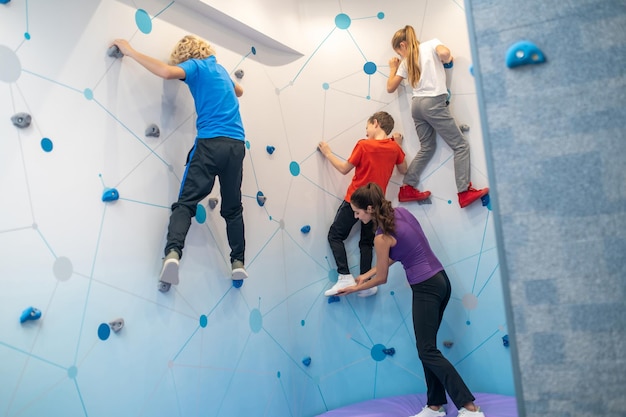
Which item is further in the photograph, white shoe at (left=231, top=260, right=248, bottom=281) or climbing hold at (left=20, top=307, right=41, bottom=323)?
white shoe at (left=231, top=260, right=248, bottom=281)

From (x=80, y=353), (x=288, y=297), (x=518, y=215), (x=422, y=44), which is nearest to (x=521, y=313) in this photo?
(x=518, y=215)

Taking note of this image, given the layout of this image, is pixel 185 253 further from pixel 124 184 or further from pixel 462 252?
pixel 462 252

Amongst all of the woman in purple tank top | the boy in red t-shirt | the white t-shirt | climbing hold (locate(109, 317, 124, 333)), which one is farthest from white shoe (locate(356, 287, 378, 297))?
climbing hold (locate(109, 317, 124, 333))

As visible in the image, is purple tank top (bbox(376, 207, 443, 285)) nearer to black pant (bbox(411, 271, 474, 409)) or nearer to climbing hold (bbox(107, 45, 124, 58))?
black pant (bbox(411, 271, 474, 409))

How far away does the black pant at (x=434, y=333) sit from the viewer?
319 centimetres

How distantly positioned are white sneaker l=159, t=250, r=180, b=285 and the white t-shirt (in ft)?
7.31

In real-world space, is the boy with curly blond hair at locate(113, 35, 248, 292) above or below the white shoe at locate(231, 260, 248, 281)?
above

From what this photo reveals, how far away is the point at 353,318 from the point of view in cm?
407

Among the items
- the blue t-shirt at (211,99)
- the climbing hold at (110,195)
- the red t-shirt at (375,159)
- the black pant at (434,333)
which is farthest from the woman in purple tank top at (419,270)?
the climbing hold at (110,195)

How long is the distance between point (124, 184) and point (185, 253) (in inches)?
21.0

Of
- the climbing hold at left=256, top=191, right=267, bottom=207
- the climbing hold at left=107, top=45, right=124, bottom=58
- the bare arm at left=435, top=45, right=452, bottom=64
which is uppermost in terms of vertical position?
the bare arm at left=435, top=45, right=452, bottom=64

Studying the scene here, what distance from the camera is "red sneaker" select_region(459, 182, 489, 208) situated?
388cm

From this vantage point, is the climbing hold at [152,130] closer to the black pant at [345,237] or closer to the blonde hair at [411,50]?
the black pant at [345,237]

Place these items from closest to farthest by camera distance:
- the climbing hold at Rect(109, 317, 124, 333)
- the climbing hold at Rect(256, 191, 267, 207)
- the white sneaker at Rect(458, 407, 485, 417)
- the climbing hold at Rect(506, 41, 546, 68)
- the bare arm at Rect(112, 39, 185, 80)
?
the climbing hold at Rect(506, 41, 546, 68)
the climbing hold at Rect(109, 317, 124, 333)
the bare arm at Rect(112, 39, 185, 80)
the white sneaker at Rect(458, 407, 485, 417)
the climbing hold at Rect(256, 191, 267, 207)
